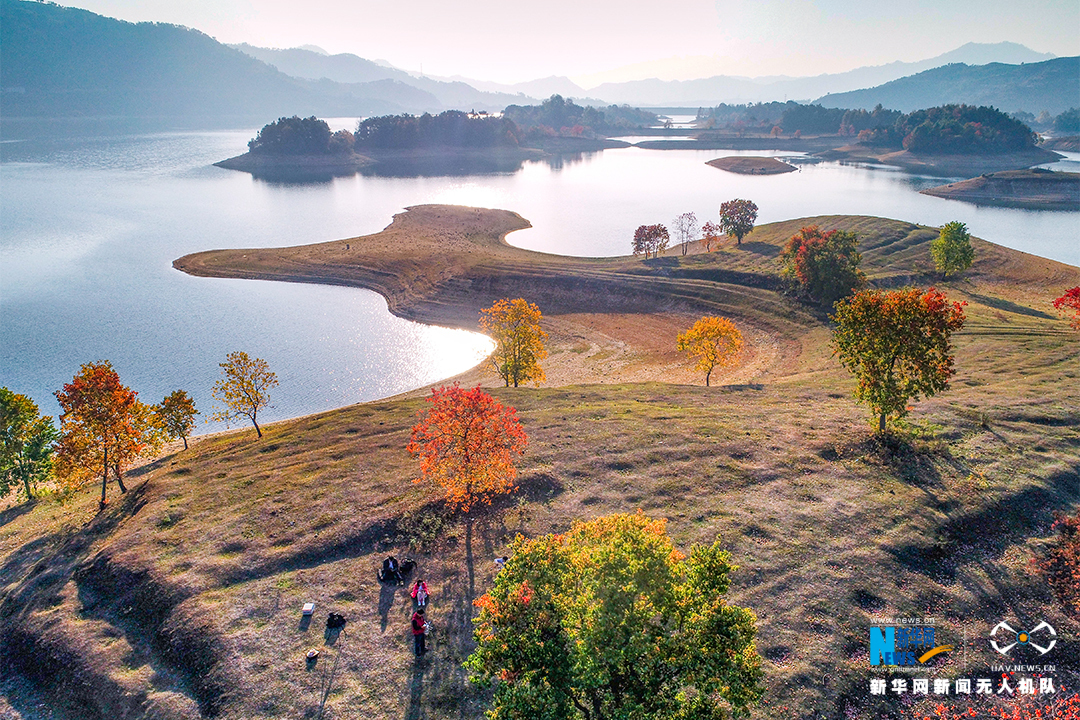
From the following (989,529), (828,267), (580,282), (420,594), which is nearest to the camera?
(420,594)

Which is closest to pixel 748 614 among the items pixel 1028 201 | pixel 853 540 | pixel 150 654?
pixel 853 540

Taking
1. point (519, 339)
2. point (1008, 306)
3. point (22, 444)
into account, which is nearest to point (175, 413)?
point (22, 444)

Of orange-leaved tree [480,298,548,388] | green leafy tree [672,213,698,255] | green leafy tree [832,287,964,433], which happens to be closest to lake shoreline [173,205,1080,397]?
green leafy tree [672,213,698,255]

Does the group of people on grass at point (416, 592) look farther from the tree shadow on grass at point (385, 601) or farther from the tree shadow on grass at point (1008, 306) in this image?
the tree shadow on grass at point (1008, 306)

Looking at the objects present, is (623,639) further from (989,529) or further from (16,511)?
(16,511)

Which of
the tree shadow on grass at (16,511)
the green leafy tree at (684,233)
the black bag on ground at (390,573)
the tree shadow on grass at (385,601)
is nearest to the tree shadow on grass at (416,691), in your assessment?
the tree shadow on grass at (385,601)
